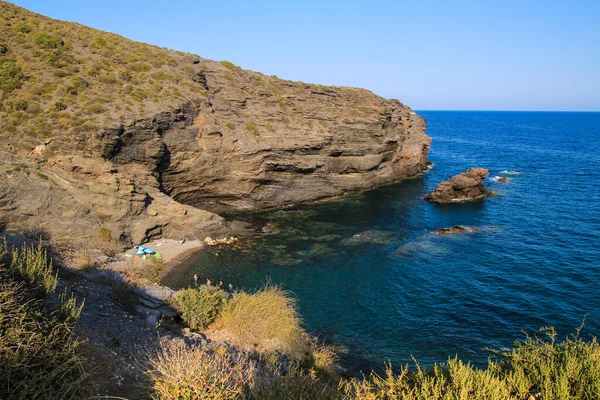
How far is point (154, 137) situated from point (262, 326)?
28080 mm

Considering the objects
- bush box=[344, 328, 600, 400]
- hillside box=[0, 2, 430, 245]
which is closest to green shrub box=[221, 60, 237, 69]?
hillside box=[0, 2, 430, 245]

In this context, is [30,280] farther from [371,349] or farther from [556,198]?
[556,198]

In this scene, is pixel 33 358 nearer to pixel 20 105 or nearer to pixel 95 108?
pixel 95 108

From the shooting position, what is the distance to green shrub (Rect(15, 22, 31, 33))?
143 ft

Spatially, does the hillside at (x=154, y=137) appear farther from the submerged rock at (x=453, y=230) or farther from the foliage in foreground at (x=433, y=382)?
the foliage in foreground at (x=433, y=382)

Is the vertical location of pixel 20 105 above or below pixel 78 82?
below

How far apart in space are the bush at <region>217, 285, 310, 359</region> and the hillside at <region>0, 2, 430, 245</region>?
1943 cm

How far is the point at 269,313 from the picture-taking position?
1961 centimetres

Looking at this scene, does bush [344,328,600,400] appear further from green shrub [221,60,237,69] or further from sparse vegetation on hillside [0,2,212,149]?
green shrub [221,60,237,69]

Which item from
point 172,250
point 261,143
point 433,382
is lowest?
point 172,250

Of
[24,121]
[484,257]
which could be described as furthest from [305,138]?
[24,121]

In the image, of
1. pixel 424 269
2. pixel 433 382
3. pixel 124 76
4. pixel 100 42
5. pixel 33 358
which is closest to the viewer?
pixel 33 358

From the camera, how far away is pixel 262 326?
1880 cm

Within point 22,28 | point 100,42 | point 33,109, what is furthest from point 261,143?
point 22,28
